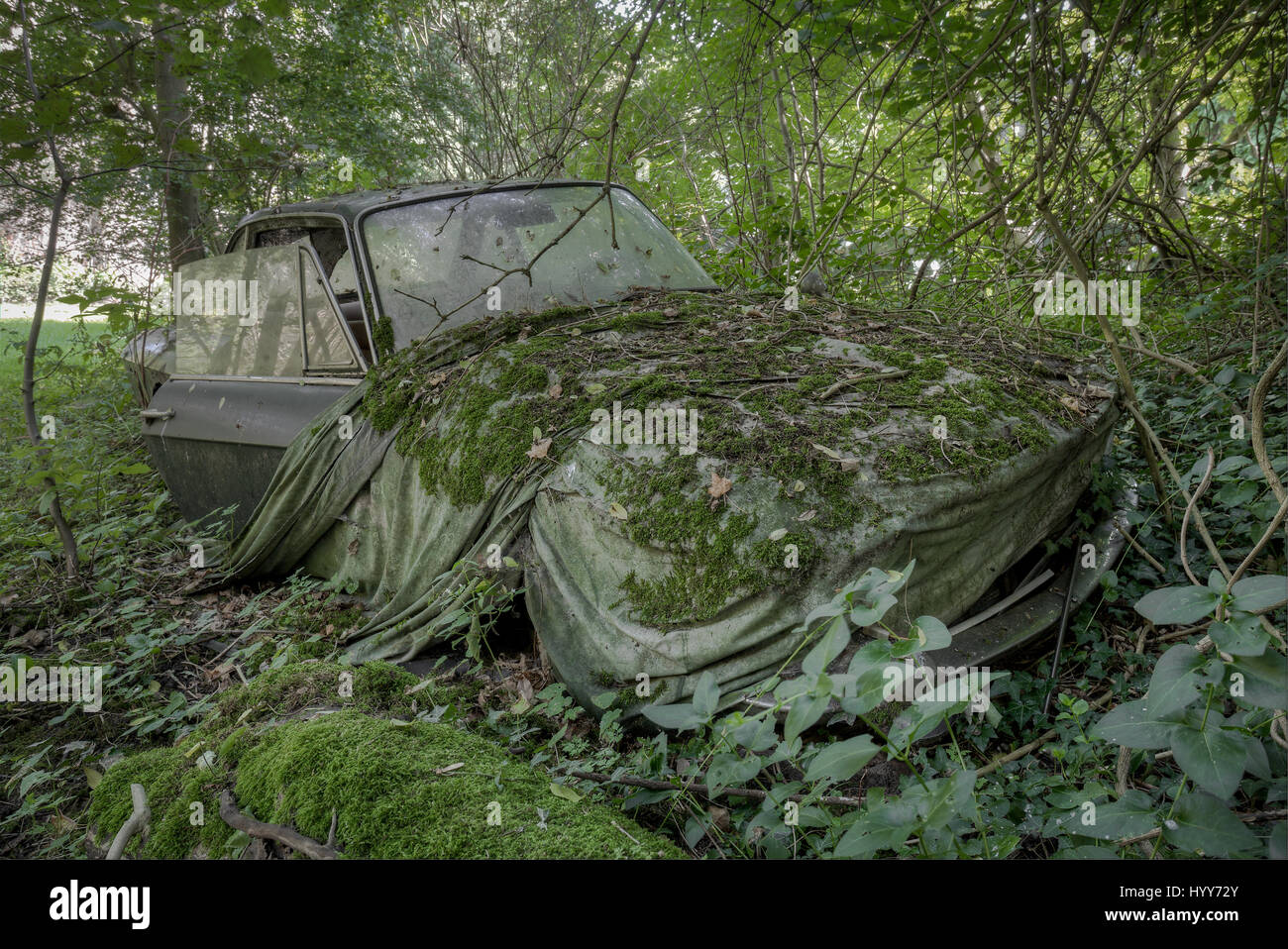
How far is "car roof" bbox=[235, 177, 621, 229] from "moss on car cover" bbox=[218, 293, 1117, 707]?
0.95 meters

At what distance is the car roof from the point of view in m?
3.97

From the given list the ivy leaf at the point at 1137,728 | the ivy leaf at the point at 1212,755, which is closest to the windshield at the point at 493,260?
the ivy leaf at the point at 1137,728

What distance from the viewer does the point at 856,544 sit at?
218cm

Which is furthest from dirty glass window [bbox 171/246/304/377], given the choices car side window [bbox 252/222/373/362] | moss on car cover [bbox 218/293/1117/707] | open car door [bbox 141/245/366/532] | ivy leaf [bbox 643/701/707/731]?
ivy leaf [bbox 643/701/707/731]

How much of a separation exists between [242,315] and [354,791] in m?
3.56

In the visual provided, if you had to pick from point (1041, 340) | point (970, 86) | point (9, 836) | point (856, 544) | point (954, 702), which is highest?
point (970, 86)

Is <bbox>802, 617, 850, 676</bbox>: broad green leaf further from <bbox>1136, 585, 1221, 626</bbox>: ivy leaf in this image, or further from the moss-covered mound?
the moss-covered mound

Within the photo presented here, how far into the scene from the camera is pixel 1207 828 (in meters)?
1.36

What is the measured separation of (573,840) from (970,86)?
431 centimetres

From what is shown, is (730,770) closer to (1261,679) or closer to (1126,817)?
(1126,817)

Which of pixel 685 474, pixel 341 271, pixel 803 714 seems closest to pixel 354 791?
pixel 803 714

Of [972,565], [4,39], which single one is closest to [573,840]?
[972,565]

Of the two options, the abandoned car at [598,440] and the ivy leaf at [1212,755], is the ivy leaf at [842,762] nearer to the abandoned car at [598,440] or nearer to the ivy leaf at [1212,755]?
the ivy leaf at [1212,755]
